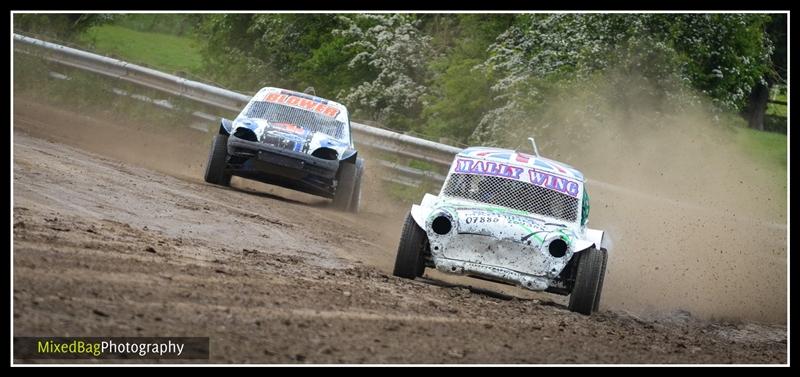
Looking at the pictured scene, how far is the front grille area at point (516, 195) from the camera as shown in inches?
447

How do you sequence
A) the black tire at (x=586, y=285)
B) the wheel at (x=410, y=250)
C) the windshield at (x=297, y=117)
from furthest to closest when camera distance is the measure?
1. the windshield at (x=297, y=117)
2. the wheel at (x=410, y=250)
3. the black tire at (x=586, y=285)

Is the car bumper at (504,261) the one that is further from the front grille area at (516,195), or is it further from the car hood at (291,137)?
the car hood at (291,137)

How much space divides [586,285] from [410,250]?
4.94 ft

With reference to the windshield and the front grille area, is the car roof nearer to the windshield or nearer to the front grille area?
the front grille area

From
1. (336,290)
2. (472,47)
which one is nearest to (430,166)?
(472,47)

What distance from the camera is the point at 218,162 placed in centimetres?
1578

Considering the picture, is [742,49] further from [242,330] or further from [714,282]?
[242,330]

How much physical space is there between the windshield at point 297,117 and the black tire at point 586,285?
6833 millimetres

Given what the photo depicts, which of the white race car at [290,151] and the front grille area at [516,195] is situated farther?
the white race car at [290,151]

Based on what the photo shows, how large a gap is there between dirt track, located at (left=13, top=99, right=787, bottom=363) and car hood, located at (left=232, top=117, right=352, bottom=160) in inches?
47.4

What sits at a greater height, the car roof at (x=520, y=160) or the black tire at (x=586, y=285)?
the car roof at (x=520, y=160)

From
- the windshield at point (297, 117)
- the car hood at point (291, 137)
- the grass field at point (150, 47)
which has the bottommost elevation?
the car hood at point (291, 137)

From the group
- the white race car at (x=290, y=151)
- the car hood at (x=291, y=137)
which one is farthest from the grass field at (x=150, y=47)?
the car hood at (x=291, y=137)
